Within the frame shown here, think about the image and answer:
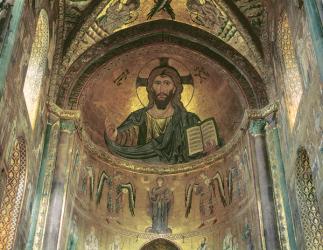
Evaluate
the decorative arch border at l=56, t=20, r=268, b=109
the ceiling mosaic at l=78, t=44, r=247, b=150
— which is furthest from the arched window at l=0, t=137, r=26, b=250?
the ceiling mosaic at l=78, t=44, r=247, b=150

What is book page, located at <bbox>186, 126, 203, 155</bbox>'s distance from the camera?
17797 mm

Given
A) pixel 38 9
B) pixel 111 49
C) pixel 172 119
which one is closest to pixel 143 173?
pixel 172 119

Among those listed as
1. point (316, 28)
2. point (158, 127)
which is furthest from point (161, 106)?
point (316, 28)

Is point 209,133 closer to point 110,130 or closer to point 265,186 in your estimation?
point 110,130

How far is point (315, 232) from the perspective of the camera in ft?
38.7

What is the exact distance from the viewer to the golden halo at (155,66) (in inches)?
733

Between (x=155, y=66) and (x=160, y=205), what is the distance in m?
4.88

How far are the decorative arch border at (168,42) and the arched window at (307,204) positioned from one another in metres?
3.52

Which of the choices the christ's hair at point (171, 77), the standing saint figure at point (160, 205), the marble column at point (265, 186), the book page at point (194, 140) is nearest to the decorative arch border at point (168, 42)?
the marble column at point (265, 186)

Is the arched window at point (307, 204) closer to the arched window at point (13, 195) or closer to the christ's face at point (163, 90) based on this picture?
the arched window at point (13, 195)

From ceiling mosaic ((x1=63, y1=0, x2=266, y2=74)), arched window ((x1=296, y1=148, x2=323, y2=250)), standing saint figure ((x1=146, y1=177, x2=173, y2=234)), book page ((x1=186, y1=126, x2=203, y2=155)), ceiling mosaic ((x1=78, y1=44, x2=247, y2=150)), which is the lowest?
arched window ((x1=296, y1=148, x2=323, y2=250))

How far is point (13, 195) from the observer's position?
12008 millimetres

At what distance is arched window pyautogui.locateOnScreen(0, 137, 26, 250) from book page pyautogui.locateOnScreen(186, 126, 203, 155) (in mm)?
6687

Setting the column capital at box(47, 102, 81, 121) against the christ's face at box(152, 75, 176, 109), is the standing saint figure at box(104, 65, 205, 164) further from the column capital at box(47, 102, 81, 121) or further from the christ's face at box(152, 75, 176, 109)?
the column capital at box(47, 102, 81, 121)
